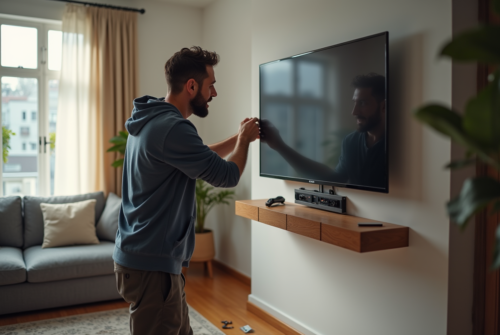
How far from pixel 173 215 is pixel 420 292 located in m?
1.22

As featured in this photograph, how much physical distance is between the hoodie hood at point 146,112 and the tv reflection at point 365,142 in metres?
0.96

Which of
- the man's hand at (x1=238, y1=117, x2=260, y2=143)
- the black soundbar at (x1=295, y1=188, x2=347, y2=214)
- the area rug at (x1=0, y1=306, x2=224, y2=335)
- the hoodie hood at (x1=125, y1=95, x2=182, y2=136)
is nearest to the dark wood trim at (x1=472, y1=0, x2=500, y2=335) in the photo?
the black soundbar at (x1=295, y1=188, x2=347, y2=214)

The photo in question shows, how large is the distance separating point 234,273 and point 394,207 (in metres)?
2.53

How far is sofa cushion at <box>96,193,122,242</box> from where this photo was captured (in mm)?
3973

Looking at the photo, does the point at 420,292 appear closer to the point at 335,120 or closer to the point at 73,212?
the point at 335,120

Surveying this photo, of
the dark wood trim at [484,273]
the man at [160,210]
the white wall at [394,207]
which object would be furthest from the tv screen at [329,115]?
the man at [160,210]

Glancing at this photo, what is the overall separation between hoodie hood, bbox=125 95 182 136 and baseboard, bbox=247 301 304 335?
1.82 meters

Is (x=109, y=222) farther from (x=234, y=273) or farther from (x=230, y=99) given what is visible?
(x=230, y=99)

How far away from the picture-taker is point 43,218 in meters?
3.94

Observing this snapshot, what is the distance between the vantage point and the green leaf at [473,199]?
0.67 m

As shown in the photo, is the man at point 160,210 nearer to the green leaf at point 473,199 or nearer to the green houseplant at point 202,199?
the green leaf at point 473,199

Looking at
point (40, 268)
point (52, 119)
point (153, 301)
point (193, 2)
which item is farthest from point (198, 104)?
point (193, 2)

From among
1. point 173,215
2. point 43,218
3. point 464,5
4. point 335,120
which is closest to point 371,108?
point 335,120

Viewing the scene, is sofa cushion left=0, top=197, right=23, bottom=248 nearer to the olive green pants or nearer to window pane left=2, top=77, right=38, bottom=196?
window pane left=2, top=77, right=38, bottom=196
